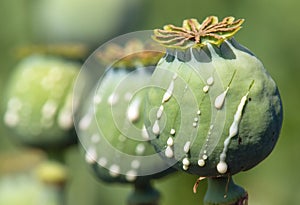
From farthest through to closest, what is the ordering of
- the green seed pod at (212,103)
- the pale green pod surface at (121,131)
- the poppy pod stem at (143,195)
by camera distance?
the poppy pod stem at (143,195), the pale green pod surface at (121,131), the green seed pod at (212,103)

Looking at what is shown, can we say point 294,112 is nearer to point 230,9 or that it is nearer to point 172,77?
point 230,9

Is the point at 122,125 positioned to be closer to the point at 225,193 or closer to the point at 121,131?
the point at 121,131

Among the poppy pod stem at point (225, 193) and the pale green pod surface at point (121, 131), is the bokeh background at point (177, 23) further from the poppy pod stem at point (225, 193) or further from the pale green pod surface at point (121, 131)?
the poppy pod stem at point (225, 193)

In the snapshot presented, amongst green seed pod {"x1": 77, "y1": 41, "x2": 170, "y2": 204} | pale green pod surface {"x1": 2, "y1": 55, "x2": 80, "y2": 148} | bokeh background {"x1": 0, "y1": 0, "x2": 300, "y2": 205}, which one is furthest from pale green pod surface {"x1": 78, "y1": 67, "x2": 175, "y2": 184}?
bokeh background {"x1": 0, "y1": 0, "x2": 300, "y2": 205}

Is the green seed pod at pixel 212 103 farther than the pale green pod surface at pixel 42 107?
No

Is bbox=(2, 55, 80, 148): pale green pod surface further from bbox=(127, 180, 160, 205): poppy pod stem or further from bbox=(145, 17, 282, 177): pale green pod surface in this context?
bbox=(145, 17, 282, 177): pale green pod surface

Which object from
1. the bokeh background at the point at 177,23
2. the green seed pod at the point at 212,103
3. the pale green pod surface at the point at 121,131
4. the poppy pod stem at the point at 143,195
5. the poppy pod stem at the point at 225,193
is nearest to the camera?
the green seed pod at the point at 212,103

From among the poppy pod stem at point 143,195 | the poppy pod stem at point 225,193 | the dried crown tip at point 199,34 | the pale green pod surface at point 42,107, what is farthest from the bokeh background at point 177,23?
the dried crown tip at point 199,34
